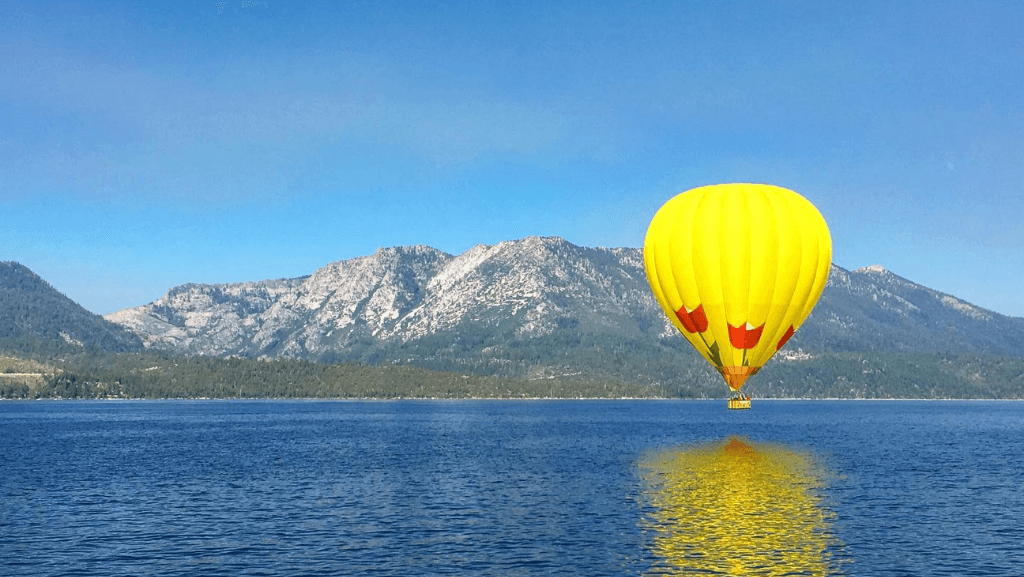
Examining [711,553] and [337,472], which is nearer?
[711,553]

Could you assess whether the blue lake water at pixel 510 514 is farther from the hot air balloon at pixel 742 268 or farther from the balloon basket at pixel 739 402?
the hot air balloon at pixel 742 268

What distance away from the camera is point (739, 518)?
80.4 metres

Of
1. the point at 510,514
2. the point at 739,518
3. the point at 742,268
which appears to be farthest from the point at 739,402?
the point at 510,514

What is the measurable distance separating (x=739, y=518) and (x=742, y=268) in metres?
37.2

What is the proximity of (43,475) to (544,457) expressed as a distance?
72.4m

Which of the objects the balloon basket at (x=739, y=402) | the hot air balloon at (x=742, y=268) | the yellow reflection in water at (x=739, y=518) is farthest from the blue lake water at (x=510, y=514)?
the hot air balloon at (x=742, y=268)

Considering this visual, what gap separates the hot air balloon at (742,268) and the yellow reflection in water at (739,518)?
11.9m

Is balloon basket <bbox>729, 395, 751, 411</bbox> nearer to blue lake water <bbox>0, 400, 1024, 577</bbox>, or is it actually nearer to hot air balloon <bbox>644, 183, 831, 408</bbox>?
hot air balloon <bbox>644, 183, 831, 408</bbox>

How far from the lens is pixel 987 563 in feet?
207

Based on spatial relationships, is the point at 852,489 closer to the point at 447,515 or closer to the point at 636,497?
the point at 636,497

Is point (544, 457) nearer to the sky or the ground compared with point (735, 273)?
nearer to the ground

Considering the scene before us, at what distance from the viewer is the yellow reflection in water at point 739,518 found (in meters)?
62.0

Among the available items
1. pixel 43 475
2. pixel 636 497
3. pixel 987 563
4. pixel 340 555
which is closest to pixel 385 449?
pixel 43 475

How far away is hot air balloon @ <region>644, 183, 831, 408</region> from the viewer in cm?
10862
